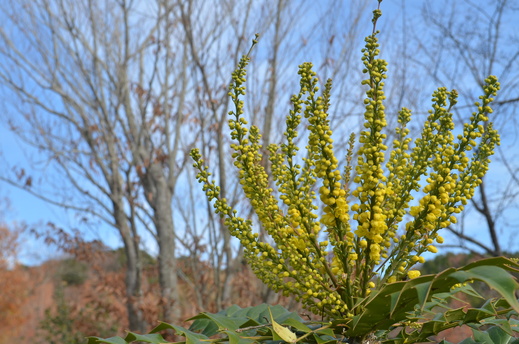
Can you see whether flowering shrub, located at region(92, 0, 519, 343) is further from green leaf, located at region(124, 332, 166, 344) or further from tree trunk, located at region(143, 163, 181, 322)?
tree trunk, located at region(143, 163, 181, 322)

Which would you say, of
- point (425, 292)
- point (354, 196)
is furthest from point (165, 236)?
point (425, 292)

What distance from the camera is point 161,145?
5.51m

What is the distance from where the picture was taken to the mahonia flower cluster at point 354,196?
1136mm

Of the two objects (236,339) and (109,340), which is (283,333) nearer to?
(236,339)

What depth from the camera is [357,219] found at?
1.14m

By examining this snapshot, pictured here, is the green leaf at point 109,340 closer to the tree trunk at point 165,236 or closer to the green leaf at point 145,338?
the green leaf at point 145,338

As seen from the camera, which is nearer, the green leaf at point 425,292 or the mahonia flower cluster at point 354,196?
the green leaf at point 425,292

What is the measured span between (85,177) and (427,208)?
5943 mm

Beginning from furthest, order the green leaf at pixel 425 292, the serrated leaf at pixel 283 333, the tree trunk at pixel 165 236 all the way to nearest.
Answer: the tree trunk at pixel 165 236
the serrated leaf at pixel 283 333
the green leaf at pixel 425 292

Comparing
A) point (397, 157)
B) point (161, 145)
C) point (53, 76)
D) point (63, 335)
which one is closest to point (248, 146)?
point (397, 157)

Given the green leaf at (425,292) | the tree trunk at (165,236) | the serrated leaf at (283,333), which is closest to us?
the green leaf at (425,292)

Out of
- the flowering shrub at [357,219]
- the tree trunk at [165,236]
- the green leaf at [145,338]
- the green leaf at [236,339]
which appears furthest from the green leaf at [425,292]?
the tree trunk at [165,236]

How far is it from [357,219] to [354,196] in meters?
0.11

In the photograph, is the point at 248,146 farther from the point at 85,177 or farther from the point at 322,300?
the point at 85,177
